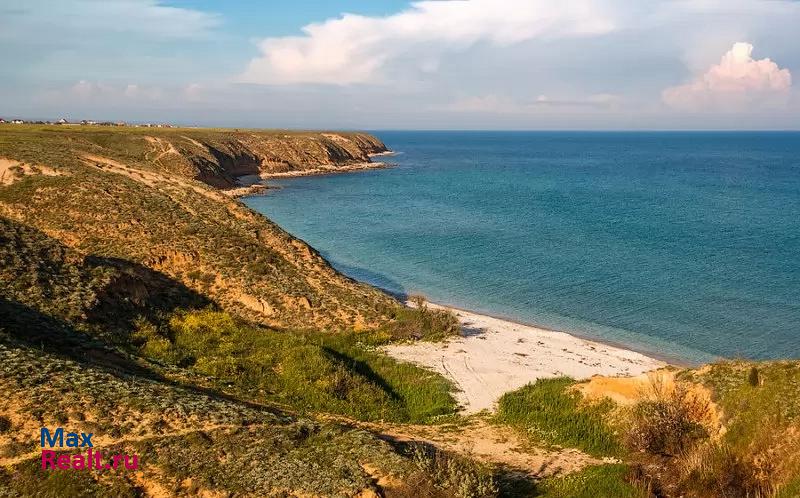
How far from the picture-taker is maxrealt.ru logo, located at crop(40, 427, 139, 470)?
11312 mm

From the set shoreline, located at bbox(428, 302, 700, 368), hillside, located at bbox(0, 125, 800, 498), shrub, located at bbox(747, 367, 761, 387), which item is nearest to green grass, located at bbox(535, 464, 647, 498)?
hillside, located at bbox(0, 125, 800, 498)

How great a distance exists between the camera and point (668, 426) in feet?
48.3

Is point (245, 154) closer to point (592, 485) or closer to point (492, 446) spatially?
point (492, 446)

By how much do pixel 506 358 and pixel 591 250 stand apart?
31.5m

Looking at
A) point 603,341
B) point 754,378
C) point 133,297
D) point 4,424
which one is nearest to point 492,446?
point 754,378

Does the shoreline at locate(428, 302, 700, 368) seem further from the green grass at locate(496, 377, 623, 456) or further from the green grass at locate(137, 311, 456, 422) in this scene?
the green grass at locate(137, 311, 456, 422)

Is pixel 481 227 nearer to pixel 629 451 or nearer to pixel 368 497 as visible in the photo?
pixel 629 451

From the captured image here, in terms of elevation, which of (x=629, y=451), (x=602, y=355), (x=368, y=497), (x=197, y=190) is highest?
(x=197, y=190)

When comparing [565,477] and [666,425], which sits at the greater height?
[666,425]

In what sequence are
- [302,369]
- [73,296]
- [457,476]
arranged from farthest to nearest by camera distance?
[73,296] < [302,369] < [457,476]

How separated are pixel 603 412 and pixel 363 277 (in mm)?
29521

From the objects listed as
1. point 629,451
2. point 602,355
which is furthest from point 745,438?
Result: point 602,355

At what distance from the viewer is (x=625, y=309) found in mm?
38156

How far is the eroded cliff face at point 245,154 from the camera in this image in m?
87.4
